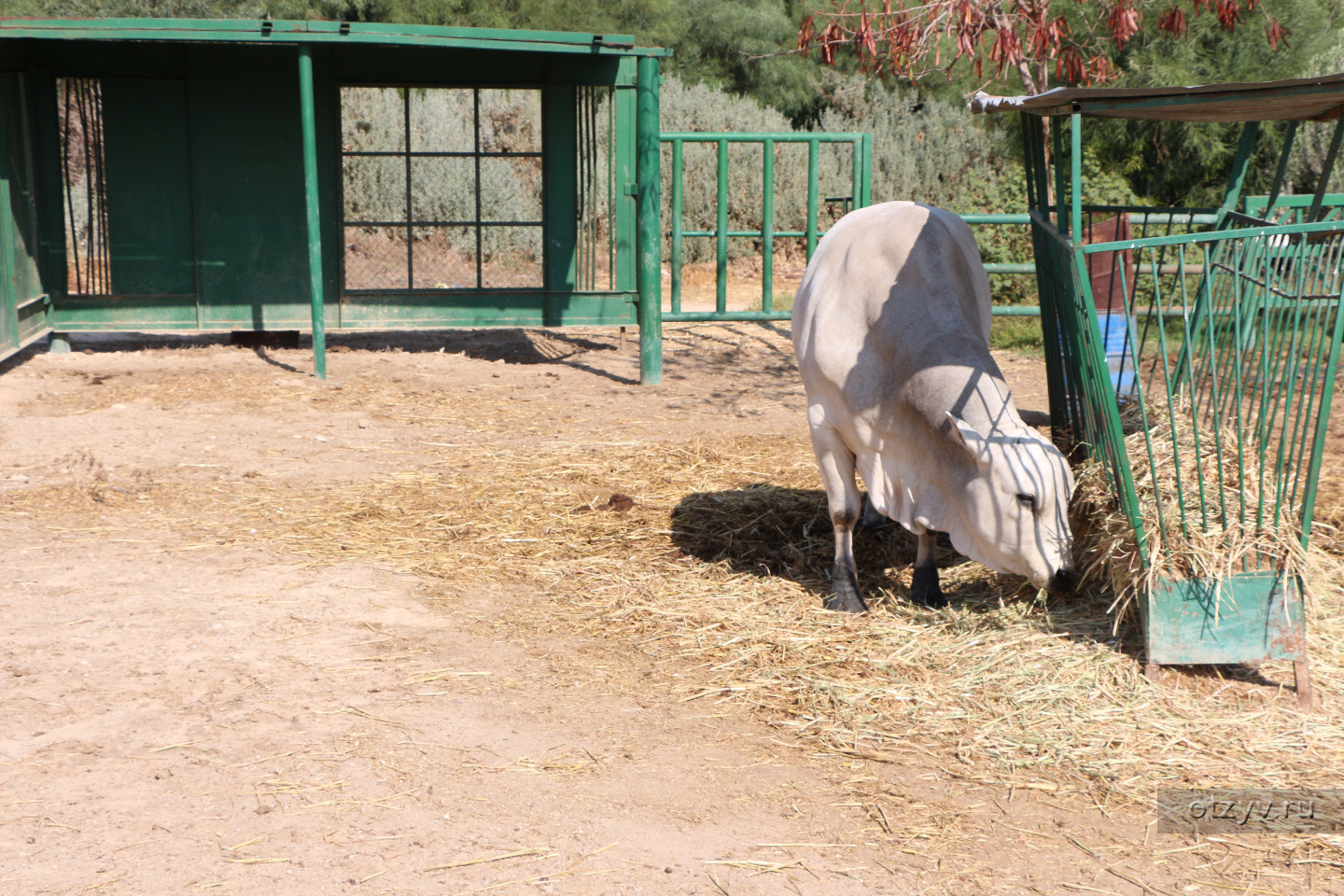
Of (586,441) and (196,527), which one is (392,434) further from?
(196,527)

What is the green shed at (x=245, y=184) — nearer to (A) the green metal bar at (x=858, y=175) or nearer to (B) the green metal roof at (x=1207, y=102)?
(A) the green metal bar at (x=858, y=175)

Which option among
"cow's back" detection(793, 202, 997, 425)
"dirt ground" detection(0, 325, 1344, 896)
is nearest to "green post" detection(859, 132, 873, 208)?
"dirt ground" detection(0, 325, 1344, 896)

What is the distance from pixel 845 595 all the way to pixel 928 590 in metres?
0.32

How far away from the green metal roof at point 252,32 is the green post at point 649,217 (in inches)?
22.0

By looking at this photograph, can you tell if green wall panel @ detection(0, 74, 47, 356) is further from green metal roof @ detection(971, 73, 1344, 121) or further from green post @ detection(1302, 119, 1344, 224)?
green post @ detection(1302, 119, 1344, 224)

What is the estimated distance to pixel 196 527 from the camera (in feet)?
18.8

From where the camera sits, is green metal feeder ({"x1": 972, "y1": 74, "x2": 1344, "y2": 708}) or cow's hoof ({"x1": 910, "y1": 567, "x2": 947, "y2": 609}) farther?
cow's hoof ({"x1": 910, "y1": 567, "x2": 947, "y2": 609})

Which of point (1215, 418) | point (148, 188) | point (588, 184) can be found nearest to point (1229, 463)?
point (1215, 418)

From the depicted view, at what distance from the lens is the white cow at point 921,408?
13.3 feet

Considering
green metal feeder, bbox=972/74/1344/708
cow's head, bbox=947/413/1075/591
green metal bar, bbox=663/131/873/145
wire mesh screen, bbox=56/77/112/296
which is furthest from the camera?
green metal bar, bbox=663/131/873/145

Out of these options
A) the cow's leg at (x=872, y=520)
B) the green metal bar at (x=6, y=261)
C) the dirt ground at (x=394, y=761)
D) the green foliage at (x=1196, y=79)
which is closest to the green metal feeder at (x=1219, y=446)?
the dirt ground at (x=394, y=761)

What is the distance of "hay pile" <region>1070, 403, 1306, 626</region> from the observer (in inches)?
152

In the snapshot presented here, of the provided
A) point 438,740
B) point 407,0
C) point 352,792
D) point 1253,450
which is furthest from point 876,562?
point 407,0

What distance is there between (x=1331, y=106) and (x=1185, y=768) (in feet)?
7.05
